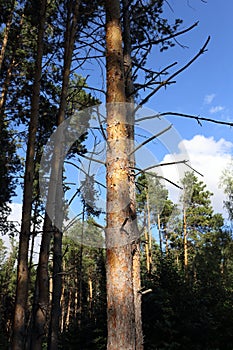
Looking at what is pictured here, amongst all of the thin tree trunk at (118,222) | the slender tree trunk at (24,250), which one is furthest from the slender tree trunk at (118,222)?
the slender tree trunk at (24,250)

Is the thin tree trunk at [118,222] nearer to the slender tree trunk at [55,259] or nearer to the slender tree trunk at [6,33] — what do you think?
the slender tree trunk at [55,259]

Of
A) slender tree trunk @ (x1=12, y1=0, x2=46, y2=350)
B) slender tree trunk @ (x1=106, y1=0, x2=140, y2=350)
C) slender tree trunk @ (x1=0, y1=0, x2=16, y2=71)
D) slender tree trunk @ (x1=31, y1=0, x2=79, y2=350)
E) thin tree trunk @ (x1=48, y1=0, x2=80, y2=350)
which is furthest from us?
slender tree trunk @ (x1=0, y1=0, x2=16, y2=71)

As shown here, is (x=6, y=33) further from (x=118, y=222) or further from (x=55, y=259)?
(x=118, y=222)

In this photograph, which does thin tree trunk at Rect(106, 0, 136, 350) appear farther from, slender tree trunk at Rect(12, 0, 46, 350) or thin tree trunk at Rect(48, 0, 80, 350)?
thin tree trunk at Rect(48, 0, 80, 350)

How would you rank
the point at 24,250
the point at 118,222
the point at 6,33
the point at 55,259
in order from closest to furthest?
the point at 118,222, the point at 24,250, the point at 55,259, the point at 6,33

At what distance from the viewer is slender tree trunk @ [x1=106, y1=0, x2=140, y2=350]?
2.14 meters

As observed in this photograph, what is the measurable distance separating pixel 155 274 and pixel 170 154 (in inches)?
391

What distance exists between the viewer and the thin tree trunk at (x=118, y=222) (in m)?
2.14

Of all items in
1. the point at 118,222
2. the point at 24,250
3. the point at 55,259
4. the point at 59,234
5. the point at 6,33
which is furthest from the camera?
the point at 6,33

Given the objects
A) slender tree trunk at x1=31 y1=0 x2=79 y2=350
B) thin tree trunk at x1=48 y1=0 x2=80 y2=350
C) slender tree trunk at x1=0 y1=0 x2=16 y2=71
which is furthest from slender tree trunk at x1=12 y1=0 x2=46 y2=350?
slender tree trunk at x1=0 y1=0 x2=16 y2=71

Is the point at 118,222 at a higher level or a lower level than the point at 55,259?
lower

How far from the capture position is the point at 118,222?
7.86 ft

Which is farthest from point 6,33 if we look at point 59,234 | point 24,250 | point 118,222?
point 118,222

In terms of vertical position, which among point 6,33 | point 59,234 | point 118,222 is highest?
point 6,33
